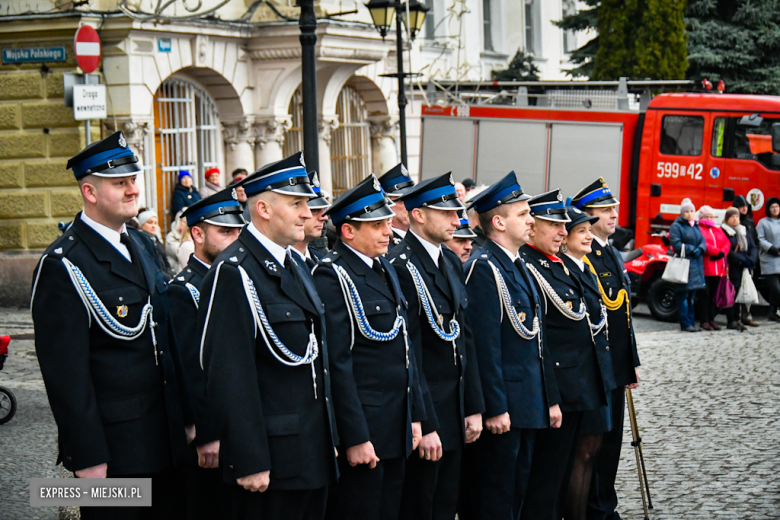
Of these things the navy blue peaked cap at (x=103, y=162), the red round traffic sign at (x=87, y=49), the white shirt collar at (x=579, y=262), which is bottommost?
the white shirt collar at (x=579, y=262)

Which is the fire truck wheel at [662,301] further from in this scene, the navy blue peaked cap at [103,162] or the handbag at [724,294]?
the navy blue peaked cap at [103,162]

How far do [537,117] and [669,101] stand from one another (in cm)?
291

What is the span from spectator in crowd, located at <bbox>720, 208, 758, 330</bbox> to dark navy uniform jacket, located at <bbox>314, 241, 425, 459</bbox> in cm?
1125

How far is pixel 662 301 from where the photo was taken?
53.2ft

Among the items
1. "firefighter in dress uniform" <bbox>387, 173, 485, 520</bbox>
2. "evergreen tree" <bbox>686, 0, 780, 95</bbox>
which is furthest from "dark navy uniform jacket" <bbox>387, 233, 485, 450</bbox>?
"evergreen tree" <bbox>686, 0, 780, 95</bbox>

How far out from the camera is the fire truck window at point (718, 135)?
56.6 feet

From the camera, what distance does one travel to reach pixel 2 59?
52.1 ft

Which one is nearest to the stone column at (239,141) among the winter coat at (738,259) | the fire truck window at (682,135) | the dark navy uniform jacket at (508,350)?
the fire truck window at (682,135)

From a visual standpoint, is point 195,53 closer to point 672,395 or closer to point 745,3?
point 672,395

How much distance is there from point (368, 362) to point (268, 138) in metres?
14.9

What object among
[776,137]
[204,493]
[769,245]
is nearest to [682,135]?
[776,137]

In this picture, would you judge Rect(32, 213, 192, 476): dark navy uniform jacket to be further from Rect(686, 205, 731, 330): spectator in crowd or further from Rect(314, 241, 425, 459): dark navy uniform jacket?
Rect(686, 205, 731, 330): spectator in crowd

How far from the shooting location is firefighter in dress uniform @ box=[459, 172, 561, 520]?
5867 mm

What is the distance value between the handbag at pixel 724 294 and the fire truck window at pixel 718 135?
2.85 m
